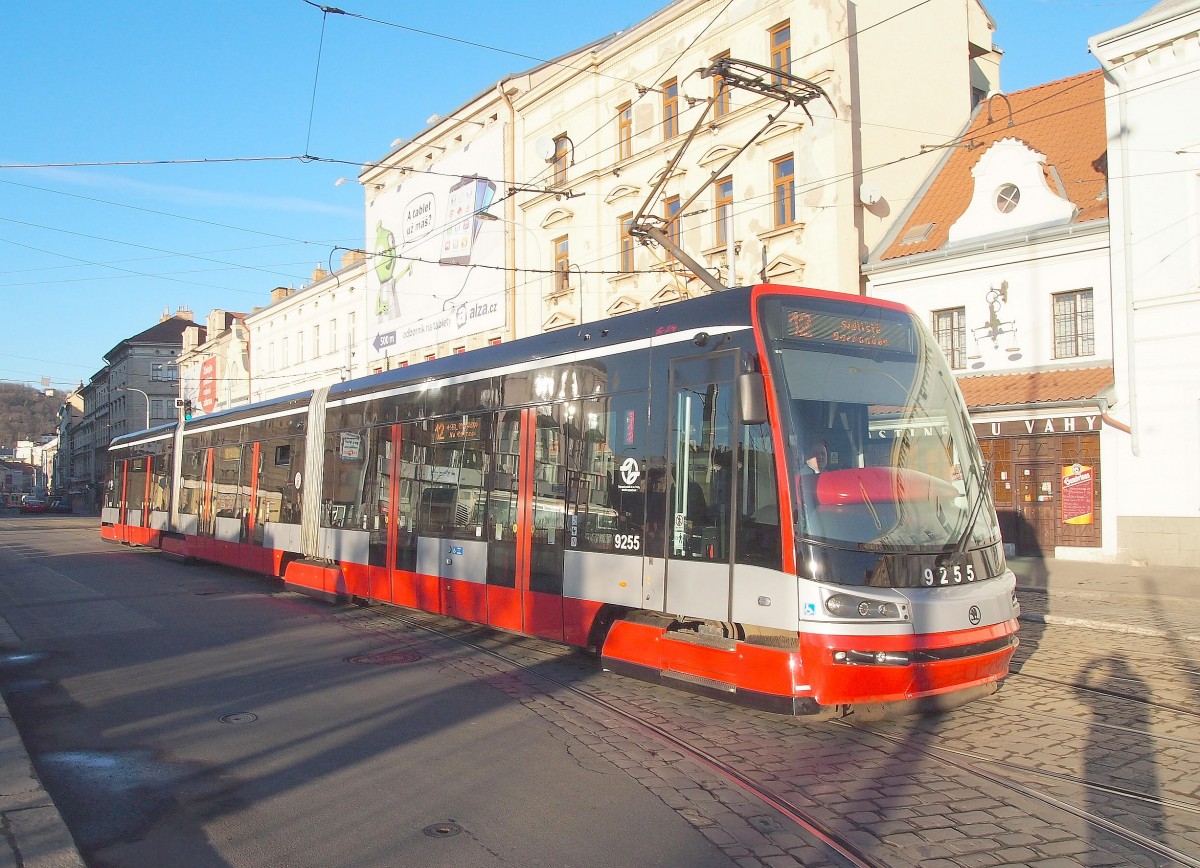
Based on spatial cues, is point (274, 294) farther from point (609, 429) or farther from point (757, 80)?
point (609, 429)

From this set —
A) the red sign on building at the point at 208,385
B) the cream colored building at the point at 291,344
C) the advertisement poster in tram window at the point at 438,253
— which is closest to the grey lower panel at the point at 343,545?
the advertisement poster in tram window at the point at 438,253

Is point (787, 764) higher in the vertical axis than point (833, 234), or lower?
lower

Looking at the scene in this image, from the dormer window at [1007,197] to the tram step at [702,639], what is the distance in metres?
17.2

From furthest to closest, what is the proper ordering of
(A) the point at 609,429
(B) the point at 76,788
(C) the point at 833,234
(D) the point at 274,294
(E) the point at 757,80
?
(D) the point at 274,294 → (C) the point at 833,234 → (E) the point at 757,80 → (A) the point at 609,429 → (B) the point at 76,788

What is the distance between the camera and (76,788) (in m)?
5.93

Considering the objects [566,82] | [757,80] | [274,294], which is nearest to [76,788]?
[757,80]

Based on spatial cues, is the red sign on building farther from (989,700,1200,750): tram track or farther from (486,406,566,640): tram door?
(989,700,1200,750): tram track

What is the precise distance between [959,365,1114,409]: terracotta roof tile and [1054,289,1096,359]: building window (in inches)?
18.9

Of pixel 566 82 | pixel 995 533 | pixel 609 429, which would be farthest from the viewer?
pixel 566 82

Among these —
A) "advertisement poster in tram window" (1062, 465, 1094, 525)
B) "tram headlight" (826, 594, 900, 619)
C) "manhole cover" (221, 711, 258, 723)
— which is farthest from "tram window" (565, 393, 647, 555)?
"advertisement poster in tram window" (1062, 465, 1094, 525)

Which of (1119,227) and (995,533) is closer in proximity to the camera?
(995,533)

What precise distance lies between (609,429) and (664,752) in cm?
318

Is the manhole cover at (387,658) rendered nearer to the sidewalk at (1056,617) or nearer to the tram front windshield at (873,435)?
the sidewalk at (1056,617)

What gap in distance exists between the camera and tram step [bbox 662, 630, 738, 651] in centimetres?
718
